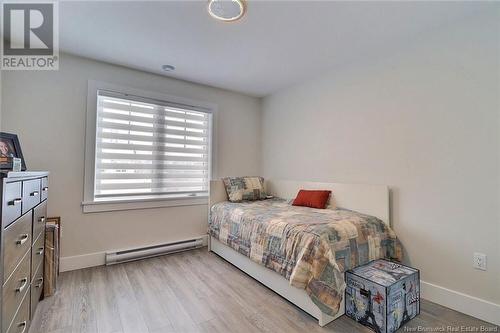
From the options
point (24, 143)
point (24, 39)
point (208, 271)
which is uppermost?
point (24, 39)

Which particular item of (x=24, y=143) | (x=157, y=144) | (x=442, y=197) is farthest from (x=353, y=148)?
(x=24, y=143)

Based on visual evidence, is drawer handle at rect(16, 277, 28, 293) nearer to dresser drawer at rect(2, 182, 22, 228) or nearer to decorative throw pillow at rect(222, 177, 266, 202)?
dresser drawer at rect(2, 182, 22, 228)

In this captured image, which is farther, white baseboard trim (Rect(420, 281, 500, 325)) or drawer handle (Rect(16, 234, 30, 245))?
white baseboard trim (Rect(420, 281, 500, 325))

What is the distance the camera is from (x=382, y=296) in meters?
1.56

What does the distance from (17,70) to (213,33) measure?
1.96 meters

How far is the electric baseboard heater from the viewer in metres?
2.65

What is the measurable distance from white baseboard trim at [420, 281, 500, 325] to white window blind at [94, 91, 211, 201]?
270cm

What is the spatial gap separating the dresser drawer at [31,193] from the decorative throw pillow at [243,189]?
1969 millimetres

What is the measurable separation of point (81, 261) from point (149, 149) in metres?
1.41

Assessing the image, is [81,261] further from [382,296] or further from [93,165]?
[382,296]

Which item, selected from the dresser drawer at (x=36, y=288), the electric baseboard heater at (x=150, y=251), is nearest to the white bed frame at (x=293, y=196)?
the electric baseboard heater at (x=150, y=251)

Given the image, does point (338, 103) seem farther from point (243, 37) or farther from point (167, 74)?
point (167, 74)

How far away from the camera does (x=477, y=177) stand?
1821mm

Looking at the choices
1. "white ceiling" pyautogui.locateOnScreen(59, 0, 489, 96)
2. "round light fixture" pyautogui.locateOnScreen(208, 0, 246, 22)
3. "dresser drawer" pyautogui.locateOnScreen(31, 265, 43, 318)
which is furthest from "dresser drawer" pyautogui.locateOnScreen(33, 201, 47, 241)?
"round light fixture" pyautogui.locateOnScreen(208, 0, 246, 22)
